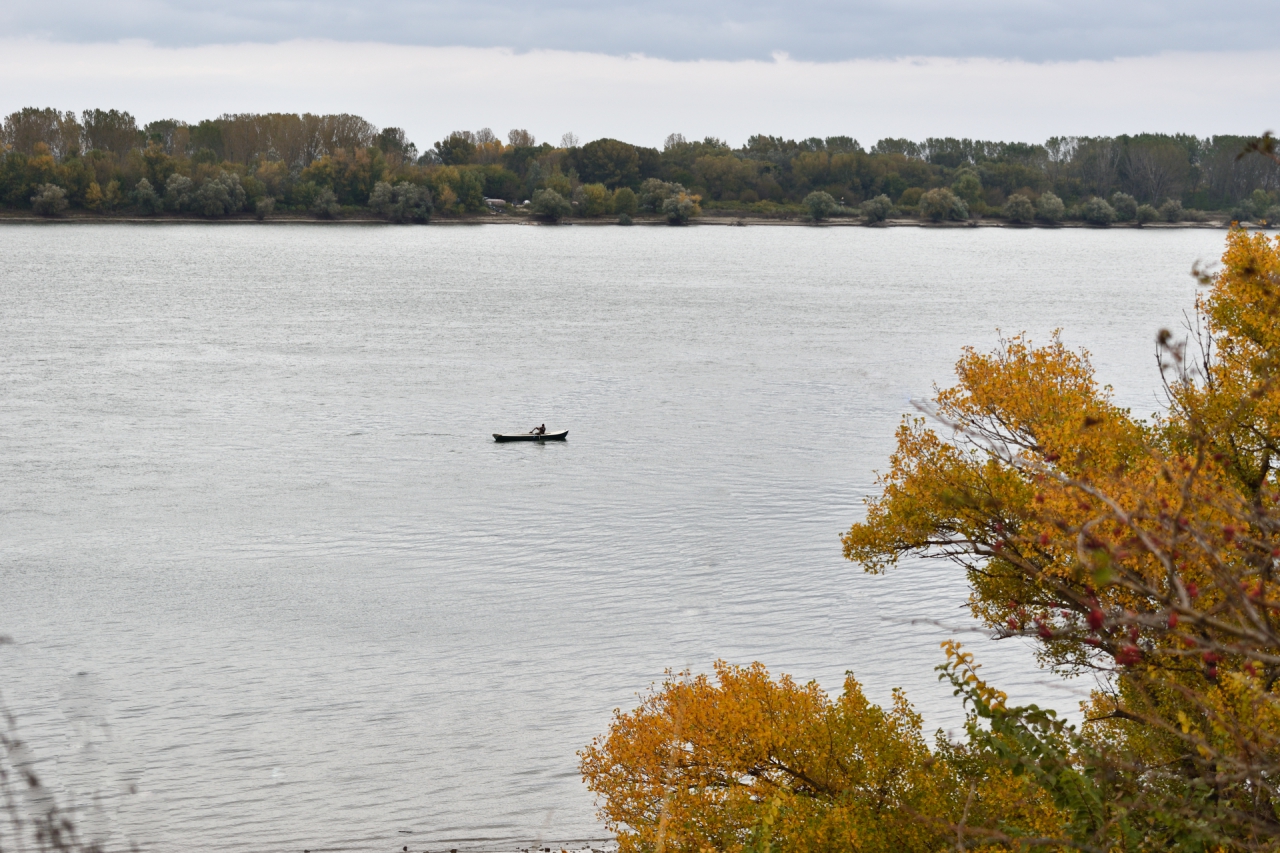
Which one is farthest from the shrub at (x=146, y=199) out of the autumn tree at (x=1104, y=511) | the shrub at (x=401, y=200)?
the autumn tree at (x=1104, y=511)

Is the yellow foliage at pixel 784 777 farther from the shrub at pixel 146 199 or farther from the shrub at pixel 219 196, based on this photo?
the shrub at pixel 146 199

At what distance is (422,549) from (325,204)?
16180 cm

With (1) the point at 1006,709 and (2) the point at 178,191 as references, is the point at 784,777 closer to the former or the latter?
(1) the point at 1006,709

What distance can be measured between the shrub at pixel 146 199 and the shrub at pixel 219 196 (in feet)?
15.8

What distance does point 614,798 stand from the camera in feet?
53.4

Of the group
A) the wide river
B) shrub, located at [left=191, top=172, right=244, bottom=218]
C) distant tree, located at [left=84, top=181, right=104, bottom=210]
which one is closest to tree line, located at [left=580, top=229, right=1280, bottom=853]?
the wide river

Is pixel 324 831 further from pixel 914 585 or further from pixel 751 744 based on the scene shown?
pixel 914 585

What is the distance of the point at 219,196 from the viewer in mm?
177375

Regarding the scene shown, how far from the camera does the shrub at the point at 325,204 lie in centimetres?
18675

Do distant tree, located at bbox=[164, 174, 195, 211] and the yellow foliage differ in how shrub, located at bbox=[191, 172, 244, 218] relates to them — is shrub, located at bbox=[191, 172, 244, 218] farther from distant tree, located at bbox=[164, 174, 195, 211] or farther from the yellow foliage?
the yellow foliage

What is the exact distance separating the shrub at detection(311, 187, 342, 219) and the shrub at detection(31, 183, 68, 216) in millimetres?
33941

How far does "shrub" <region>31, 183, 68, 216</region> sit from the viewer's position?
172 meters

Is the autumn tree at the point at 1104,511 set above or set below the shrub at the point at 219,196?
below

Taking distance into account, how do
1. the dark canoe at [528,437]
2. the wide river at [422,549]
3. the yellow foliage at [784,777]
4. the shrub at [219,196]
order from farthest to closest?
1. the shrub at [219,196]
2. the dark canoe at [528,437]
3. the wide river at [422,549]
4. the yellow foliage at [784,777]
